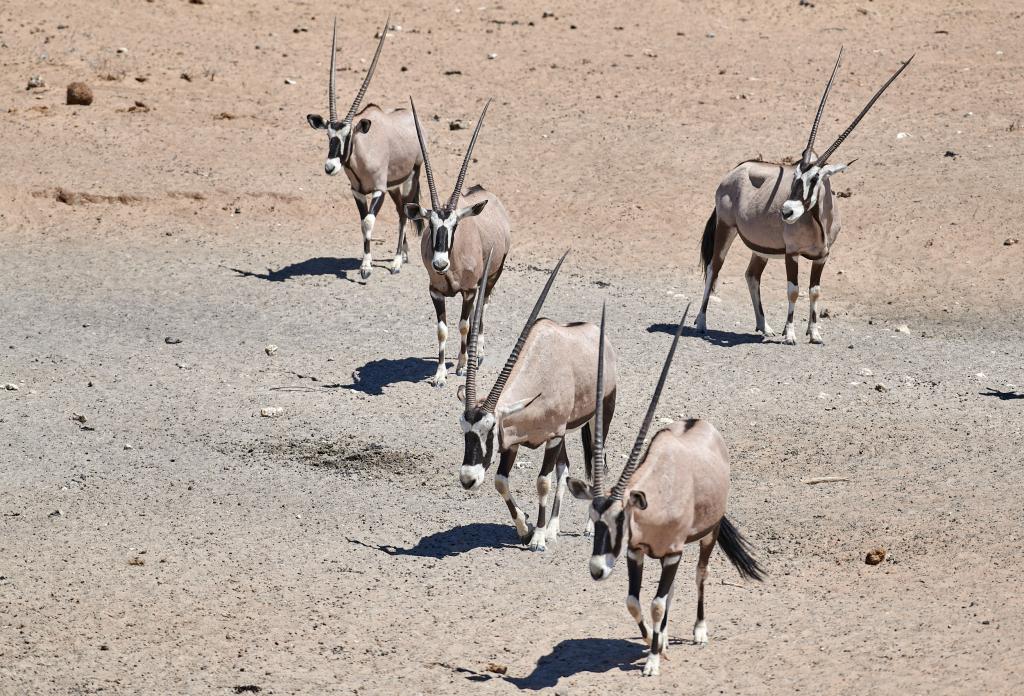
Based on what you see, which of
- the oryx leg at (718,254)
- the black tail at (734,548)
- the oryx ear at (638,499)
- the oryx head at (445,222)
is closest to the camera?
the oryx ear at (638,499)

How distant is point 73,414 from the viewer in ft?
46.7

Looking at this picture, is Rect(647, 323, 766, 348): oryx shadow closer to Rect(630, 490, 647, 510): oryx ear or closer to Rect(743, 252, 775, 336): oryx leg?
Rect(743, 252, 775, 336): oryx leg

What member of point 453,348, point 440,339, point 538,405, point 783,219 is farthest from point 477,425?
point 783,219

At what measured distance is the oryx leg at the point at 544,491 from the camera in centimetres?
1174

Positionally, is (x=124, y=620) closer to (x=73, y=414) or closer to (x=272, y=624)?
(x=272, y=624)

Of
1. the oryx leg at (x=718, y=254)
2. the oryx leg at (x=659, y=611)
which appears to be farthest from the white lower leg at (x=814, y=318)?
the oryx leg at (x=659, y=611)

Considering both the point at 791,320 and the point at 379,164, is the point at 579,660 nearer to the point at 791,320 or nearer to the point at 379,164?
the point at 791,320

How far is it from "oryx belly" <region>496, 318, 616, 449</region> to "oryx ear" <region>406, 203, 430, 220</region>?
11.9ft

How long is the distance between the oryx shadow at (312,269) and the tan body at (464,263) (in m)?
3.38

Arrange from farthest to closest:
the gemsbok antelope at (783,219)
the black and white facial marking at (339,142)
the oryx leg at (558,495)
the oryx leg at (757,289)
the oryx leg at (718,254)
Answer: the black and white facial marking at (339,142) → the oryx leg at (718,254) → the oryx leg at (757,289) → the gemsbok antelope at (783,219) → the oryx leg at (558,495)

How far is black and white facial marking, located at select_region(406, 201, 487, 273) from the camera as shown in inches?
586

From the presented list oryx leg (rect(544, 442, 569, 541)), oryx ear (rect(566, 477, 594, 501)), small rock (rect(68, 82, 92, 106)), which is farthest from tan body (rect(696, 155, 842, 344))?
small rock (rect(68, 82, 92, 106))

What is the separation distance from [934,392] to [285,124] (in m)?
12.7

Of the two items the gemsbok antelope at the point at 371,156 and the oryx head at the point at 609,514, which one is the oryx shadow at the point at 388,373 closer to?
the gemsbok antelope at the point at 371,156
